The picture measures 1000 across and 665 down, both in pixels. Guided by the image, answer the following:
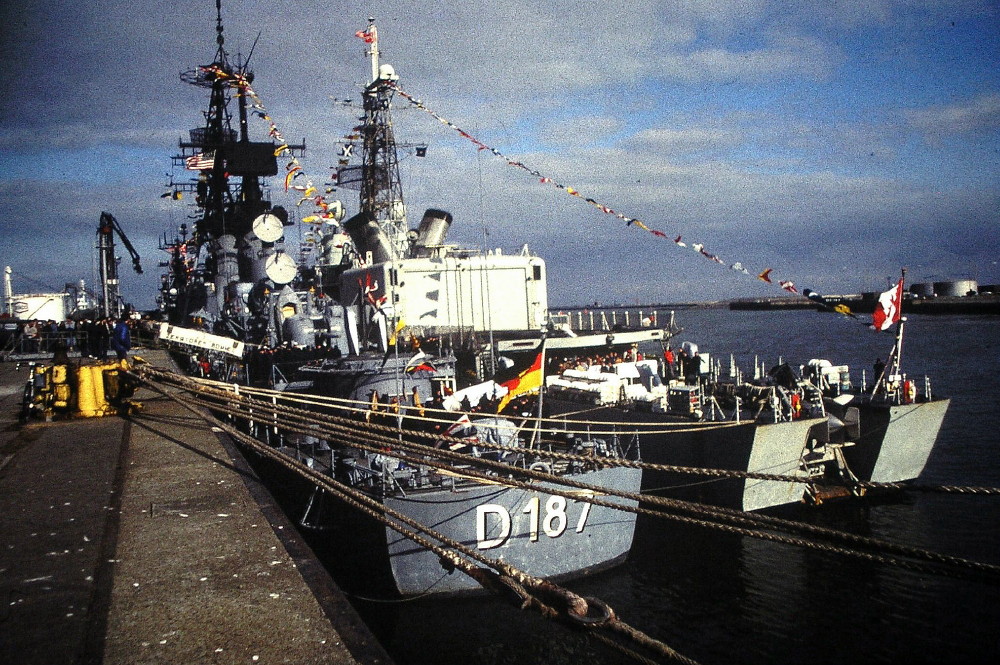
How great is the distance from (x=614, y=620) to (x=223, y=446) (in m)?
6.79

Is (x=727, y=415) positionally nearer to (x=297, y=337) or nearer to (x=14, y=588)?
(x=297, y=337)

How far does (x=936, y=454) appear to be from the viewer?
76.1ft

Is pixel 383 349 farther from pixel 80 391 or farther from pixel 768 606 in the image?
pixel 768 606

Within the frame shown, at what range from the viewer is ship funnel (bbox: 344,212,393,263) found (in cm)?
3288

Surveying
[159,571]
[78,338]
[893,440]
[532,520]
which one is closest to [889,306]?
[893,440]

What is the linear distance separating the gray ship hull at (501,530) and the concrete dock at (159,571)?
4.89 m

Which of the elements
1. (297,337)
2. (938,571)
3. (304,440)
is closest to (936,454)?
(304,440)

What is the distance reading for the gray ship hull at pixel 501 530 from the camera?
1181 cm

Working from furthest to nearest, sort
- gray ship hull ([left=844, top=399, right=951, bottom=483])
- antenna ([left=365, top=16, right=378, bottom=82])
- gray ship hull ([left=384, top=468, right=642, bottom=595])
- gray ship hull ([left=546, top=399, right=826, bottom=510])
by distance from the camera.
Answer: antenna ([left=365, top=16, right=378, bottom=82]), gray ship hull ([left=844, top=399, right=951, bottom=483]), gray ship hull ([left=546, top=399, right=826, bottom=510]), gray ship hull ([left=384, top=468, right=642, bottom=595])

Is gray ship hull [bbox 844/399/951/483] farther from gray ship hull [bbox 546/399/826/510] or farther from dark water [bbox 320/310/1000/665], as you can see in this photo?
gray ship hull [bbox 546/399/826/510]

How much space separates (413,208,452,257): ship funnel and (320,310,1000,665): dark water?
19.5m

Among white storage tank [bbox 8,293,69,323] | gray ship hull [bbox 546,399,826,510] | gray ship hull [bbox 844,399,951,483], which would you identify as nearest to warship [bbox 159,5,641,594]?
gray ship hull [bbox 546,399,826,510]

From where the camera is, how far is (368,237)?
1318 inches

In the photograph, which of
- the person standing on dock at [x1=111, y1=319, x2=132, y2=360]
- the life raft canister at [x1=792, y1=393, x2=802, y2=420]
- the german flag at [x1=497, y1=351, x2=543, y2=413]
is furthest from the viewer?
the life raft canister at [x1=792, y1=393, x2=802, y2=420]
